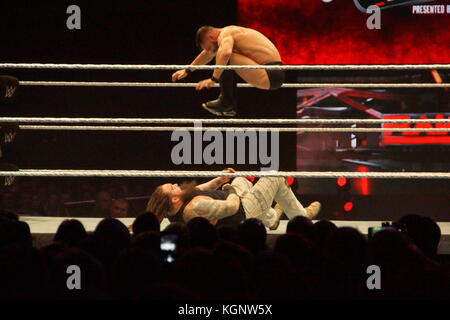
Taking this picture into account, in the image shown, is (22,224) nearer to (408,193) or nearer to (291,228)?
(291,228)

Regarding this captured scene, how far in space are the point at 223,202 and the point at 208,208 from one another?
4.5 inches

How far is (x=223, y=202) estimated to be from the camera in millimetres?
2939

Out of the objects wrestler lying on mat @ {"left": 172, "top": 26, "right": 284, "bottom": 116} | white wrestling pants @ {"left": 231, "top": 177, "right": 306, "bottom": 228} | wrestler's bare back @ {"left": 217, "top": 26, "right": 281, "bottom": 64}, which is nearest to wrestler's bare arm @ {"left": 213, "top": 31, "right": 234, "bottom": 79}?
wrestler lying on mat @ {"left": 172, "top": 26, "right": 284, "bottom": 116}

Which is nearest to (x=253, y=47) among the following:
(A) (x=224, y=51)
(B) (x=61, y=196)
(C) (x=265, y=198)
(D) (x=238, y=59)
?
(D) (x=238, y=59)

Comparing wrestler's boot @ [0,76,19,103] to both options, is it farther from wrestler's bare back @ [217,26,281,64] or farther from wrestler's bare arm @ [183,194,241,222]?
wrestler's bare back @ [217,26,281,64]

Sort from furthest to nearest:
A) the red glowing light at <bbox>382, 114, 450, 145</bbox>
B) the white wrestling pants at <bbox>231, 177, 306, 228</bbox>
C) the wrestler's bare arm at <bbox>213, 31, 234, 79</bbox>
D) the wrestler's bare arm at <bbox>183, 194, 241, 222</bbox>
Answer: the red glowing light at <bbox>382, 114, 450, 145</bbox>
the white wrestling pants at <bbox>231, 177, 306, 228</bbox>
the wrestler's bare arm at <bbox>213, 31, 234, 79</bbox>
the wrestler's bare arm at <bbox>183, 194, 241, 222</bbox>

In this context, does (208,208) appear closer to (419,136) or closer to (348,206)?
(348,206)

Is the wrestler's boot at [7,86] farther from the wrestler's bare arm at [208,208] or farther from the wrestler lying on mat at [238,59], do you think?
the wrestler's bare arm at [208,208]

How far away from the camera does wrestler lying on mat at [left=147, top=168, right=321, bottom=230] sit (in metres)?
2.89

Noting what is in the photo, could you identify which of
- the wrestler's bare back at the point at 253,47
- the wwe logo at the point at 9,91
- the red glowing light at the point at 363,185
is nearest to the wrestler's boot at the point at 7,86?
the wwe logo at the point at 9,91

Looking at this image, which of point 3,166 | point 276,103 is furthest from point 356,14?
point 3,166

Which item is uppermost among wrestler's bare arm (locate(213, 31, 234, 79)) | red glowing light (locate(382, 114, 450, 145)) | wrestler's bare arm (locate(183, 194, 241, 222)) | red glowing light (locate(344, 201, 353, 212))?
wrestler's bare arm (locate(213, 31, 234, 79))

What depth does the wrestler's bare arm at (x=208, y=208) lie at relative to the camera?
9.36 ft

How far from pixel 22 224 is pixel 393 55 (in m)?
3.83
